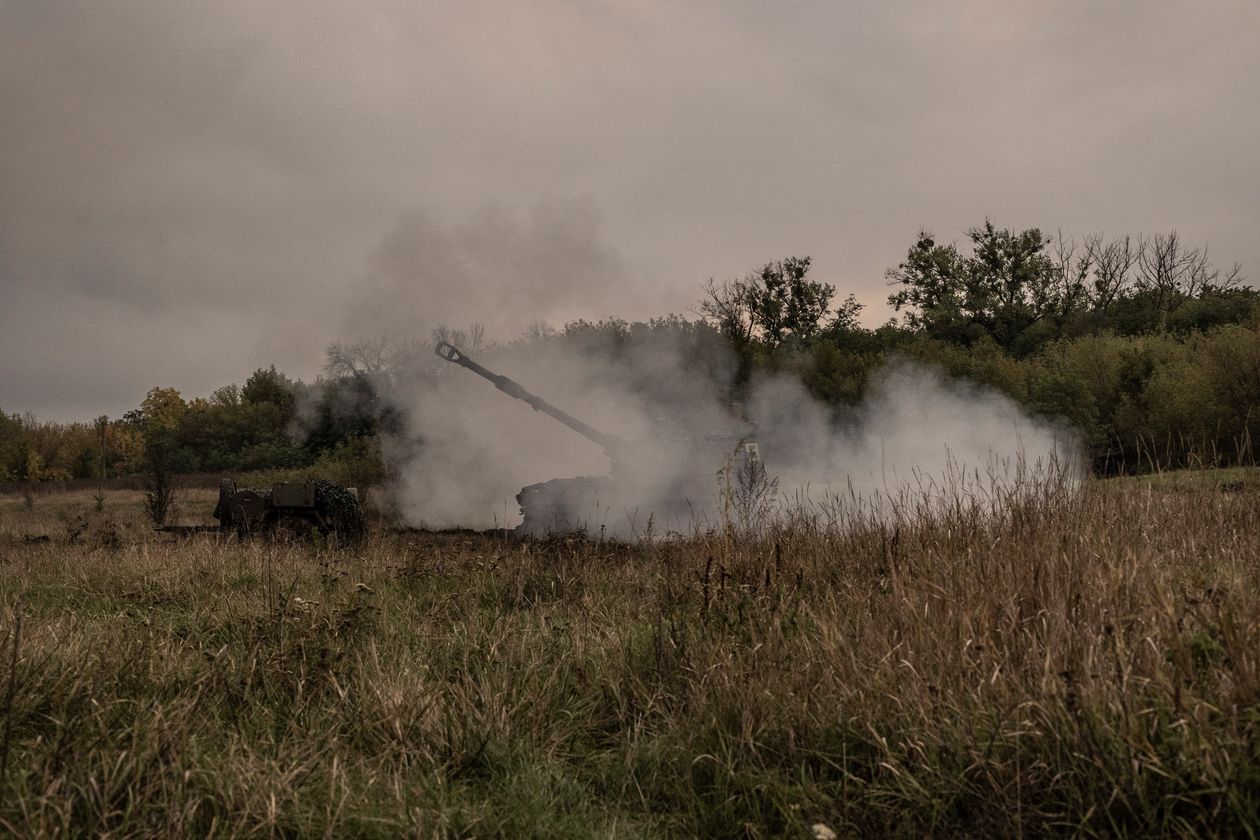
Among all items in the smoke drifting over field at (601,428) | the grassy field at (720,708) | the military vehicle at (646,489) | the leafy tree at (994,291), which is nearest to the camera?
the grassy field at (720,708)

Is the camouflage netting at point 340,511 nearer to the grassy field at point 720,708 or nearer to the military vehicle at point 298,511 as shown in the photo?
the military vehicle at point 298,511

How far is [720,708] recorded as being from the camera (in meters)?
3.87

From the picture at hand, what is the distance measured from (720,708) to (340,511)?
29.7ft

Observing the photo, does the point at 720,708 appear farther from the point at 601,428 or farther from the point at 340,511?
the point at 601,428

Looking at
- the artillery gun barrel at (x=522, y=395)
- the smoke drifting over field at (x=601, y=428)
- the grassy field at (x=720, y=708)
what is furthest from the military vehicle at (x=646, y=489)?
the grassy field at (x=720, y=708)

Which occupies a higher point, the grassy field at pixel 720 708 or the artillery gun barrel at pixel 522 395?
the artillery gun barrel at pixel 522 395

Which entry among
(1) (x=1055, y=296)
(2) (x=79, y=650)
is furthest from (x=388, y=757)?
(1) (x=1055, y=296)

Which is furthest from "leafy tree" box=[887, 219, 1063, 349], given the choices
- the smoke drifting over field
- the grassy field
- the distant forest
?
the grassy field

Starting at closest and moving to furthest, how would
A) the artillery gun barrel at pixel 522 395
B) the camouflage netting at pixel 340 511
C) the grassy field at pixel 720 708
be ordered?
A: the grassy field at pixel 720 708
the camouflage netting at pixel 340 511
the artillery gun barrel at pixel 522 395

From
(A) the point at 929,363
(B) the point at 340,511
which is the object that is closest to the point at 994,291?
(A) the point at 929,363

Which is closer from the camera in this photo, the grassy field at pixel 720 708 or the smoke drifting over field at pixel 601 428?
the grassy field at pixel 720 708

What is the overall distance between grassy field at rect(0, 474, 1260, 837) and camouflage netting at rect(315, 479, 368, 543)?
5896 mm

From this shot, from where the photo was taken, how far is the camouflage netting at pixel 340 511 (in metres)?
11.8

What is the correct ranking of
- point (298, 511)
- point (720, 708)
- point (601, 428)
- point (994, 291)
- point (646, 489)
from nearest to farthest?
point (720, 708)
point (298, 511)
point (646, 489)
point (601, 428)
point (994, 291)
